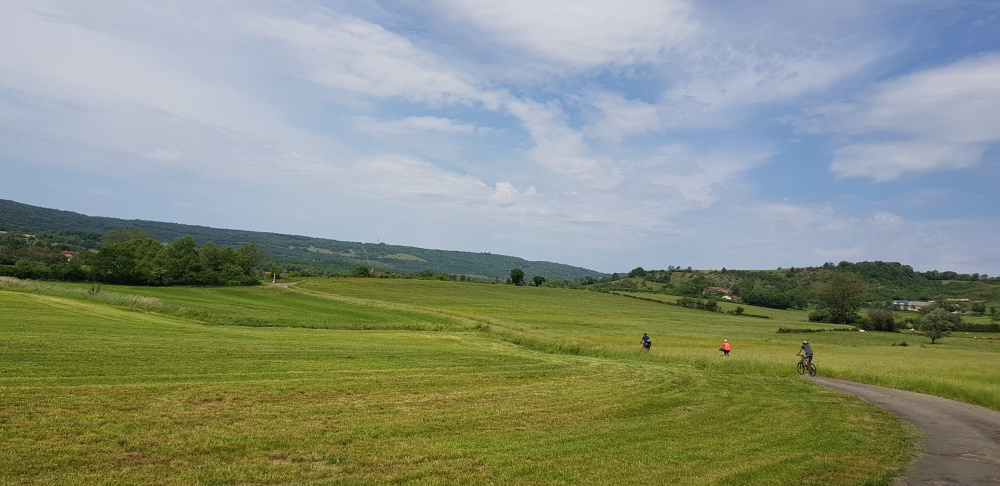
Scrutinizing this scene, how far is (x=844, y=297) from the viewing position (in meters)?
104

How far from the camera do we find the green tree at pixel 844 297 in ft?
341

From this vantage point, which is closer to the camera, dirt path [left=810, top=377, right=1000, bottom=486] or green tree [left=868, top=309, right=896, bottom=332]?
A: dirt path [left=810, top=377, right=1000, bottom=486]

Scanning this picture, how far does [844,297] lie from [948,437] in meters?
102

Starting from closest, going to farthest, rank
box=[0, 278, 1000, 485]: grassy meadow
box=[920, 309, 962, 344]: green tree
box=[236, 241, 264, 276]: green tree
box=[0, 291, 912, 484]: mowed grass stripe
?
box=[0, 291, 912, 484]: mowed grass stripe < box=[0, 278, 1000, 485]: grassy meadow < box=[920, 309, 962, 344]: green tree < box=[236, 241, 264, 276]: green tree

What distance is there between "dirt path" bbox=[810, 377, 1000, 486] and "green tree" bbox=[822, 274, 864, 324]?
90.4m

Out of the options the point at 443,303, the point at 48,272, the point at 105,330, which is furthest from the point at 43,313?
the point at 48,272

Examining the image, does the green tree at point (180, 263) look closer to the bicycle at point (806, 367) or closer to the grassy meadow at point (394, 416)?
the grassy meadow at point (394, 416)

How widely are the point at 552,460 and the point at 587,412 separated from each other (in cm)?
535

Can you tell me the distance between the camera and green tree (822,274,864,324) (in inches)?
4090

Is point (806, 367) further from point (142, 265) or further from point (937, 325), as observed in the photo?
point (142, 265)

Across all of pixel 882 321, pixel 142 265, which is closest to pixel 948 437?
pixel 882 321

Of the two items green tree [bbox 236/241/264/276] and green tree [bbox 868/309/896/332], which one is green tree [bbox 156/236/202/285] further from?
green tree [bbox 868/309/896/332]

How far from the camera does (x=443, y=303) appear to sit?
3639 inches

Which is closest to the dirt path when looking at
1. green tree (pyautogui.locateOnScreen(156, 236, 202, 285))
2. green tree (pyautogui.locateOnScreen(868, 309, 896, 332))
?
green tree (pyautogui.locateOnScreen(868, 309, 896, 332))
